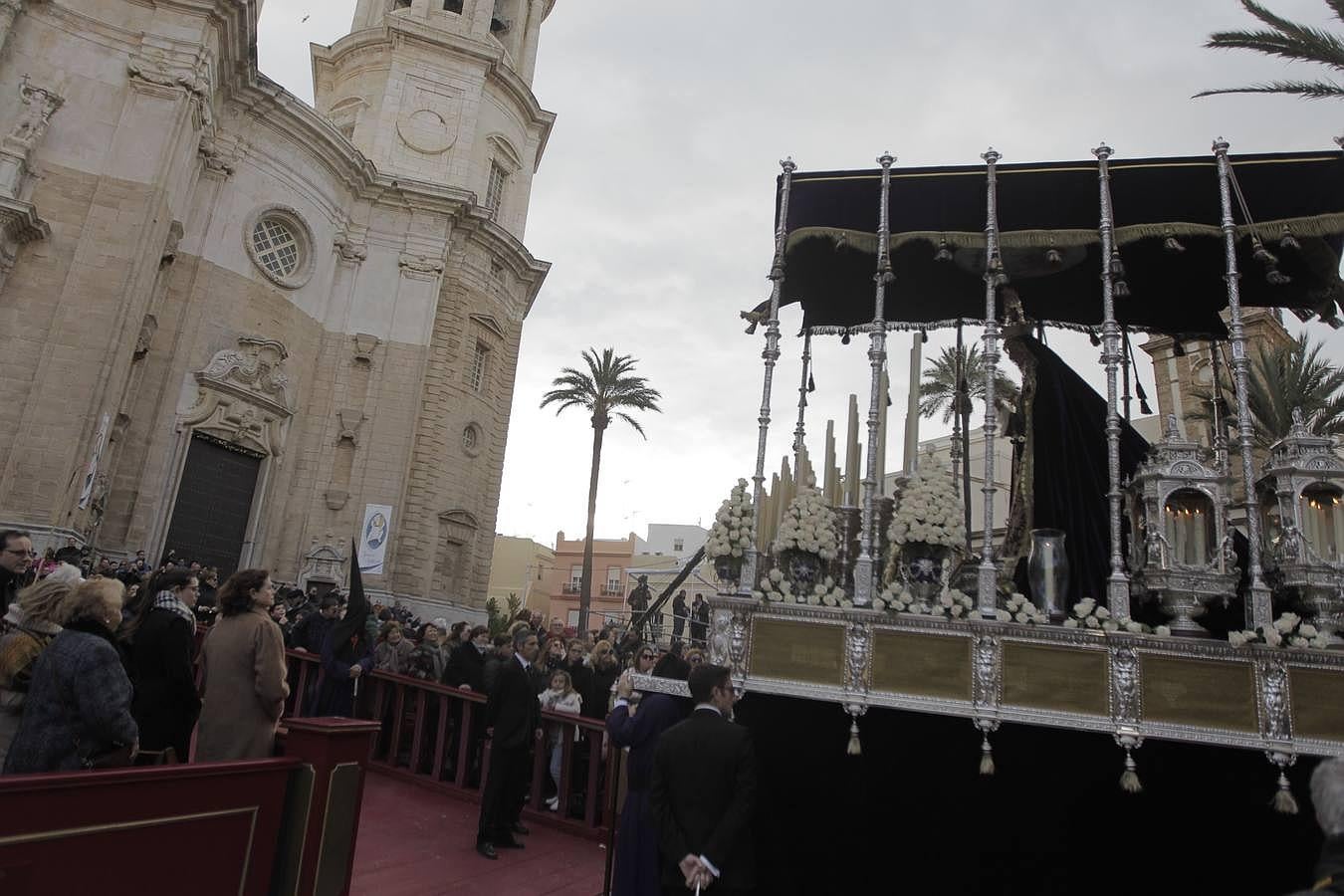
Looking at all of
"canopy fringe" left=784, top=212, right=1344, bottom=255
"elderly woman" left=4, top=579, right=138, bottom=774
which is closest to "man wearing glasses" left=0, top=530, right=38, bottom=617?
"elderly woman" left=4, top=579, right=138, bottom=774

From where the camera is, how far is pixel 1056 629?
5.53 m

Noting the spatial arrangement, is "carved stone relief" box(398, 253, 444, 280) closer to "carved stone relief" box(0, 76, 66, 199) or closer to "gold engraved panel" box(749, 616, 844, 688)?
"carved stone relief" box(0, 76, 66, 199)

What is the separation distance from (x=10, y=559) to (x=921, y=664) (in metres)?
6.31

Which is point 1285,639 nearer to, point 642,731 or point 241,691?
point 642,731

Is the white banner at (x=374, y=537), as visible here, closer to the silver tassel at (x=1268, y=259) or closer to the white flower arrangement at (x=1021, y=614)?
the white flower arrangement at (x=1021, y=614)

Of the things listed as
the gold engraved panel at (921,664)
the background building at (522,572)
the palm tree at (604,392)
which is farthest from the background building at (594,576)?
the gold engraved panel at (921,664)

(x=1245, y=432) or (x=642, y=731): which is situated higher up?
(x=1245, y=432)

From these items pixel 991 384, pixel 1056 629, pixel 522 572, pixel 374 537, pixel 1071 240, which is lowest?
pixel 1056 629

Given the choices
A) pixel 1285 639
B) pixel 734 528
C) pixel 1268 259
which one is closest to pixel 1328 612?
pixel 1285 639

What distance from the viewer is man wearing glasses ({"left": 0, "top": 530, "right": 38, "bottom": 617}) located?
205 inches

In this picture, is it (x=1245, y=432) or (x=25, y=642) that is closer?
(x=25, y=642)

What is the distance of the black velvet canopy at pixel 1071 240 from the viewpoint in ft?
21.8

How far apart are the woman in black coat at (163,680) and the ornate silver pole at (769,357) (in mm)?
3906

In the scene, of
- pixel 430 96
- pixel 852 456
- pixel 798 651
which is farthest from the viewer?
pixel 430 96
